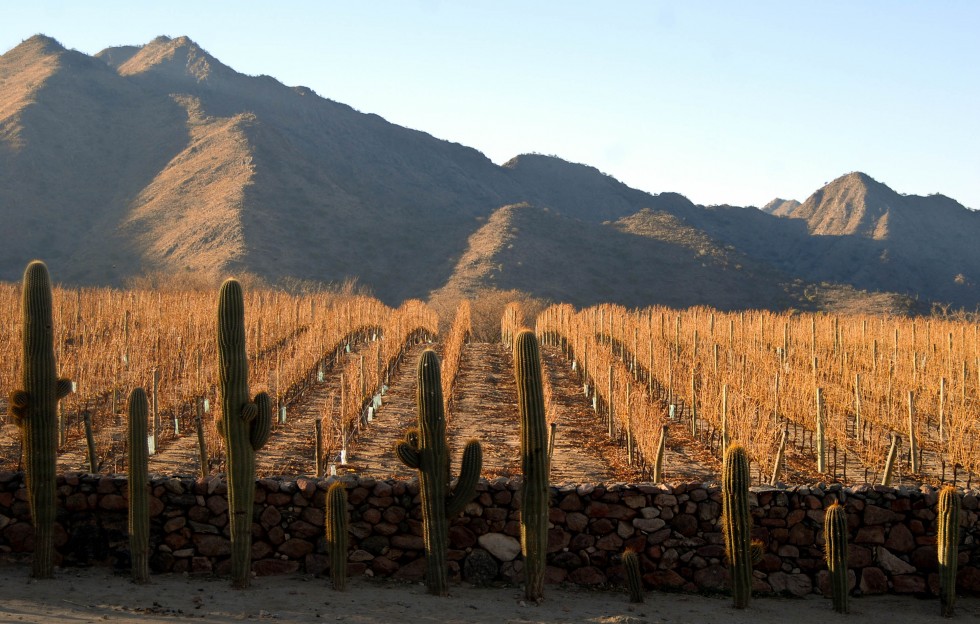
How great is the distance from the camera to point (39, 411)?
8.05 meters

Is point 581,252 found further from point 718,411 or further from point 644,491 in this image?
point 644,491

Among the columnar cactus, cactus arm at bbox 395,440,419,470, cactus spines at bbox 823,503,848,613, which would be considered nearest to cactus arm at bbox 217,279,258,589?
cactus arm at bbox 395,440,419,470

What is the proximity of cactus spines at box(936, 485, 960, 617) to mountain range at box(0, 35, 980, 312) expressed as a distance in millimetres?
35100

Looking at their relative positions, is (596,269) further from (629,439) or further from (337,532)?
(337,532)

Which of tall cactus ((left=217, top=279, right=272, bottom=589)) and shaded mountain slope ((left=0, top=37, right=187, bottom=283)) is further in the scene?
shaded mountain slope ((left=0, top=37, right=187, bottom=283))

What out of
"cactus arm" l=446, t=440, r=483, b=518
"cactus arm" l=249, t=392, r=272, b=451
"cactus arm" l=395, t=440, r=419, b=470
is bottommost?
"cactus arm" l=446, t=440, r=483, b=518

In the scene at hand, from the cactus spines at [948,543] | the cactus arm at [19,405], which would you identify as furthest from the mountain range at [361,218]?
the cactus spines at [948,543]

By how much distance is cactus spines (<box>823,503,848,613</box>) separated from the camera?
767 cm

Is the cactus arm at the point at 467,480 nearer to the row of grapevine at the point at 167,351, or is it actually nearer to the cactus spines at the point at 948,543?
the cactus spines at the point at 948,543

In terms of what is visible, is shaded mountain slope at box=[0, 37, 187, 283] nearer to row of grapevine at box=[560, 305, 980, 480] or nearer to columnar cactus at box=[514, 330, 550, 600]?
row of grapevine at box=[560, 305, 980, 480]

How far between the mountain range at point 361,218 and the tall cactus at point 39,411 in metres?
33.7

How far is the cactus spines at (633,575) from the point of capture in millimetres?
7867

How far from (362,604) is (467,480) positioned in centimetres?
119

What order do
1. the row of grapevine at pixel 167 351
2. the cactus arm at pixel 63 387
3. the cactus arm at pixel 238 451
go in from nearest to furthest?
the cactus arm at pixel 238 451 → the cactus arm at pixel 63 387 → the row of grapevine at pixel 167 351
